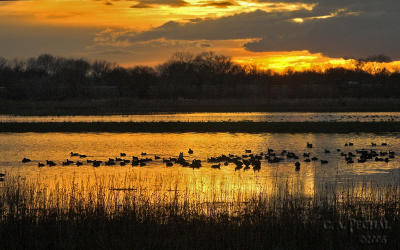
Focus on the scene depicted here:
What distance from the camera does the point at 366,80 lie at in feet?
460

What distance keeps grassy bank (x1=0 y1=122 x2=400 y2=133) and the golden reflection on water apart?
268 cm

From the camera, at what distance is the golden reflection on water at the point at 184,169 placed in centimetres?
1844

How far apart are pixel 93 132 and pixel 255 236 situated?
40.0 meters

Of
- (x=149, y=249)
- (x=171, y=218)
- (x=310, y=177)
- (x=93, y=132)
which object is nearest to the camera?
(x=149, y=249)

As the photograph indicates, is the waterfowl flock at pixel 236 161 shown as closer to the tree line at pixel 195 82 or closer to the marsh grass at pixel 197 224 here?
the marsh grass at pixel 197 224

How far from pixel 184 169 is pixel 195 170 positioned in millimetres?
597

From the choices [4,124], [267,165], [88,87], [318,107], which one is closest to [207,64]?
[88,87]

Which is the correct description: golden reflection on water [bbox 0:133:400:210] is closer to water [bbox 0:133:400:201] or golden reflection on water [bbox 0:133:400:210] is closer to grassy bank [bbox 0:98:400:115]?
water [bbox 0:133:400:201]

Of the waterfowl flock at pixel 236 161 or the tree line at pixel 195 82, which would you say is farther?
the tree line at pixel 195 82

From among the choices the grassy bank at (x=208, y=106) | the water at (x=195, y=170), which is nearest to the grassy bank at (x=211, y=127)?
the water at (x=195, y=170)

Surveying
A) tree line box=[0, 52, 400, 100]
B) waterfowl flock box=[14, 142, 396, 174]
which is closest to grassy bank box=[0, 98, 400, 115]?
tree line box=[0, 52, 400, 100]

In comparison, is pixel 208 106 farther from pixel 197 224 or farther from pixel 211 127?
pixel 197 224

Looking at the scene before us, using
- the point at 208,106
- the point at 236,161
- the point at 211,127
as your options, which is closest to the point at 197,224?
the point at 236,161

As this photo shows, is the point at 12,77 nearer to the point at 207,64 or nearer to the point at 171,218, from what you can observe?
the point at 207,64
